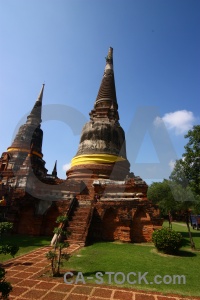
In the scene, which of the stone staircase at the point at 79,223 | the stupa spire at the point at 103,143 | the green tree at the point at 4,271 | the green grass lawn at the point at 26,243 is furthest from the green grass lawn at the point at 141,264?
the stupa spire at the point at 103,143

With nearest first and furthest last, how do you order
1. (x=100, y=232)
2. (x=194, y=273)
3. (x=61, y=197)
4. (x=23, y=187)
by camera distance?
1. (x=194, y=273)
2. (x=100, y=232)
3. (x=61, y=197)
4. (x=23, y=187)

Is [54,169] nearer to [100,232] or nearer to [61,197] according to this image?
[61,197]

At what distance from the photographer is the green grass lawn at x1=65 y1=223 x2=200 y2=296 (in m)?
6.14

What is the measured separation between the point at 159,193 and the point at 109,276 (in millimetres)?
32693

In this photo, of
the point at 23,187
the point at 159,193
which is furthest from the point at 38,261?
the point at 159,193

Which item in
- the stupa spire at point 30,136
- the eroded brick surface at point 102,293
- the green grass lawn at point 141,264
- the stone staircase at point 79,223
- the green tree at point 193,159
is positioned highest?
the stupa spire at point 30,136

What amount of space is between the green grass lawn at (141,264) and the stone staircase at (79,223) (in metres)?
0.97

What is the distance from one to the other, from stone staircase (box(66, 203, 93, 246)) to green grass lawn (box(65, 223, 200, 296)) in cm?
97

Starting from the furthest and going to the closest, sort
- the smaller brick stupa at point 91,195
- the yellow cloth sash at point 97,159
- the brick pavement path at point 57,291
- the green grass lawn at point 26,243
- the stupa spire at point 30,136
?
1. the stupa spire at point 30,136
2. the yellow cloth sash at point 97,159
3. the smaller brick stupa at point 91,195
4. the green grass lawn at point 26,243
5. the brick pavement path at point 57,291

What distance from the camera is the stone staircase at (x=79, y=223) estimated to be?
1145cm

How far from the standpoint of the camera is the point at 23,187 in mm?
17031

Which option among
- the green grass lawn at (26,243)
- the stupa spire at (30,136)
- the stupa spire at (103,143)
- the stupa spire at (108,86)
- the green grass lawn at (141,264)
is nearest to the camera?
the green grass lawn at (141,264)

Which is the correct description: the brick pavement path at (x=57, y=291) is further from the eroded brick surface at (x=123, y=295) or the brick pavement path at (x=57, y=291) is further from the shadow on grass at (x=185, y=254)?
the shadow on grass at (x=185, y=254)

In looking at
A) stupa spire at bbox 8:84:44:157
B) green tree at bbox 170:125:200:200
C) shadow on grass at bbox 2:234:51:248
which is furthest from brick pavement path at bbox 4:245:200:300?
stupa spire at bbox 8:84:44:157
